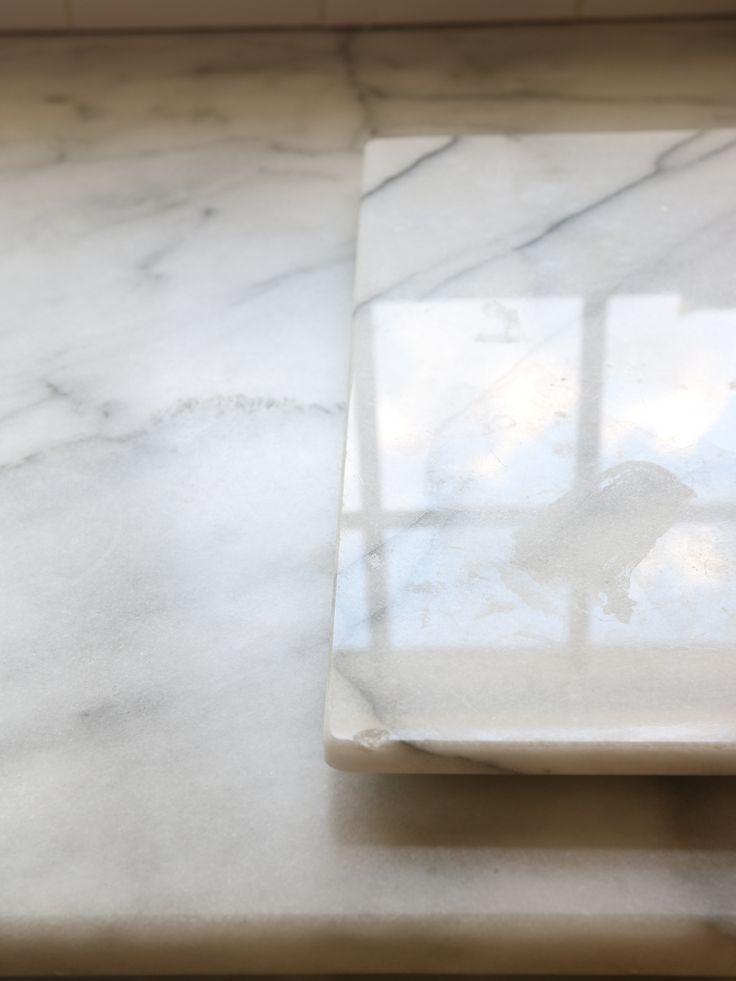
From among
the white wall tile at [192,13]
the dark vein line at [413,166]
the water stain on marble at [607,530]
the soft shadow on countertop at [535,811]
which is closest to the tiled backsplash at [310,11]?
the white wall tile at [192,13]

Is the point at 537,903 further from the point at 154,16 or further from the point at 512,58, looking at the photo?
the point at 154,16

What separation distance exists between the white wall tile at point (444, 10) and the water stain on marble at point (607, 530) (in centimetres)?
60

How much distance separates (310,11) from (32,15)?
0.81 ft

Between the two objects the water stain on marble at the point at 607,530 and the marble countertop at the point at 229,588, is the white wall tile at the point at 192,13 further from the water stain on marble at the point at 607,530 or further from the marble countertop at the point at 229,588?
the water stain on marble at the point at 607,530

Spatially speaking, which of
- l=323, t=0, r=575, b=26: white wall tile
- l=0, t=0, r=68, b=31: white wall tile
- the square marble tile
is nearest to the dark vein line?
the square marble tile

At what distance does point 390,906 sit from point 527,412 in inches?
10.7

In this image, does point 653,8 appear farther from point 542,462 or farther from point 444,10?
point 542,462

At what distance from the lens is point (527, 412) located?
0.62 m

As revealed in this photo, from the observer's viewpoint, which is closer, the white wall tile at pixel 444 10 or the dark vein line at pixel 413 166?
the dark vein line at pixel 413 166

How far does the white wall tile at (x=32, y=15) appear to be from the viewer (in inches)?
40.7

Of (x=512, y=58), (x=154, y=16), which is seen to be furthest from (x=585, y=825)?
(x=154, y=16)

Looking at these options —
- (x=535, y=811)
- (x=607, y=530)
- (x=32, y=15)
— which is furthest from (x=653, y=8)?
(x=535, y=811)

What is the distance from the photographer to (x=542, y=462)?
1.92ft

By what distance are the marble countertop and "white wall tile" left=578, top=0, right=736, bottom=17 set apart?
0.07 m
